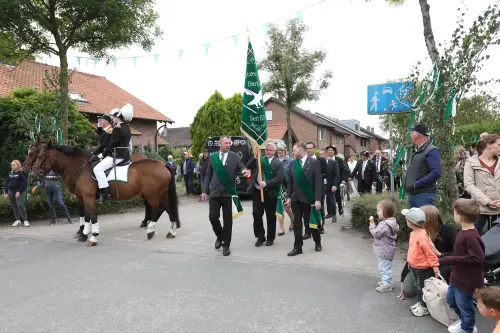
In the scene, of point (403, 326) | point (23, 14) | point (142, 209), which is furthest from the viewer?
point (142, 209)

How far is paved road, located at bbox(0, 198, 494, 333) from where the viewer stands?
11.9 feet

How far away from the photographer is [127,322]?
3697mm

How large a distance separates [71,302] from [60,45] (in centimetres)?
857

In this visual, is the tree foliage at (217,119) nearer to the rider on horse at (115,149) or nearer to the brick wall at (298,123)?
the rider on horse at (115,149)

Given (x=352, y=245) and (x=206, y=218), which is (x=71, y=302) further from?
(x=206, y=218)

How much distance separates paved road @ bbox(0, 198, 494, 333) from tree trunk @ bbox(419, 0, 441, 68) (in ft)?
11.9

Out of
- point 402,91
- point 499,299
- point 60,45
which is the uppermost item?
point 60,45

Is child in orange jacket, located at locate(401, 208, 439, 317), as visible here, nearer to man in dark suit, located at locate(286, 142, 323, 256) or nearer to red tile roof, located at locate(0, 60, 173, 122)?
man in dark suit, located at locate(286, 142, 323, 256)

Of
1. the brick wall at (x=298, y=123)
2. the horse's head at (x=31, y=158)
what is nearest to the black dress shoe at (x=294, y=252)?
the horse's head at (x=31, y=158)

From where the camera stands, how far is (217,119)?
18.7 metres

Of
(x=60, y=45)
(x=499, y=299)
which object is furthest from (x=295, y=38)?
(x=499, y=299)

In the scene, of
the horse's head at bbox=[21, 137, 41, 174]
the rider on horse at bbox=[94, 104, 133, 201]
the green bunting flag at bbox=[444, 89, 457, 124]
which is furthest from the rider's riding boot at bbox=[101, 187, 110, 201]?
the green bunting flag at bbox=[444, 89, 457, 124]

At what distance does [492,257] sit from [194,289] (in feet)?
10.8

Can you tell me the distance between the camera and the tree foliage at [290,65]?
24984 mm
